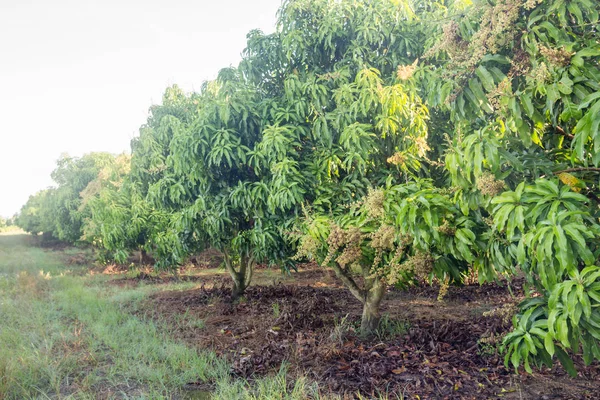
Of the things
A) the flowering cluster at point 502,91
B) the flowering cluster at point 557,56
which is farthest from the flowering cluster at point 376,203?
the flowering cluster at point 557,56

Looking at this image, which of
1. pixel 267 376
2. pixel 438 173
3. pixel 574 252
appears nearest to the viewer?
pixel 574 252

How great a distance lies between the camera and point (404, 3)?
5.94m

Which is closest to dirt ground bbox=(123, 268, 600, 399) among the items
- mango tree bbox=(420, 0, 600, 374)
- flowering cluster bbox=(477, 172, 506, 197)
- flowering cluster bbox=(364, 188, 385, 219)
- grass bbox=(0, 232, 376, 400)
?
grass bbox=(0, 232, 376, 400)

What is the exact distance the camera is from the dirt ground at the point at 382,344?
4328 mm

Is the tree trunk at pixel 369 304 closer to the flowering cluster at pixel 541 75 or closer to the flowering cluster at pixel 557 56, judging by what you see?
the flowering cluster at pixel 541 75

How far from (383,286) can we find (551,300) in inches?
125

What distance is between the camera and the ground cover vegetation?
9.10 ft

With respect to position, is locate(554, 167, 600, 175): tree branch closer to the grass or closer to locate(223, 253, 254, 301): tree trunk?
the grass

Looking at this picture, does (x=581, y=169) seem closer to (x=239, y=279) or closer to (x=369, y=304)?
(x=369, y=304)

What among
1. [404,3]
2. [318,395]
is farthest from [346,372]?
[404,3]

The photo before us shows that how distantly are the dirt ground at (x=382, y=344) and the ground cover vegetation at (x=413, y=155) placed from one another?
1.86 feet

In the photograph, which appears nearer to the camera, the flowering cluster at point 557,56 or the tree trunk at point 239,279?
the flowering cluster at point 557,56

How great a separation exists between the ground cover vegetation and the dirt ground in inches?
22.3

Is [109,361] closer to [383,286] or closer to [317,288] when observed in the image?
[383,286]
